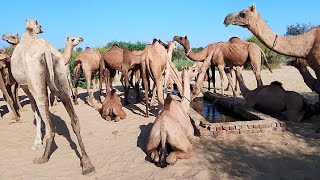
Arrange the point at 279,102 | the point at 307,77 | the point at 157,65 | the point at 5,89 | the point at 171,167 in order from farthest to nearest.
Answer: the point at 5,89
the point at 157,65
the point at 307,77
the point at 279,102
the point at 171,167

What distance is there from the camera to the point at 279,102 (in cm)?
762

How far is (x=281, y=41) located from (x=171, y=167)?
12.0 feet

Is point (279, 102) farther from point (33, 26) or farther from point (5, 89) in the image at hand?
point (5, 89)

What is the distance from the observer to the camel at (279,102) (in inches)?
292

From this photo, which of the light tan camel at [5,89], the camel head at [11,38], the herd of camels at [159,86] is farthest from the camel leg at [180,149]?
the camel head at [11,38]

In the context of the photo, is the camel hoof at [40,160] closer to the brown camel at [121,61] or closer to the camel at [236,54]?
the brown camel at [121,61]

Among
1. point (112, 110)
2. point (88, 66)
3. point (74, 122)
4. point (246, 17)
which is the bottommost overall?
point (112, 110)

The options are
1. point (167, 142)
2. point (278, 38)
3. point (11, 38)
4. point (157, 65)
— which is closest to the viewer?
point (167, 142)

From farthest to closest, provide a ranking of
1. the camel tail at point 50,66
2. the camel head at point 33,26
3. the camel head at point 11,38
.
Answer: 1. the camel head at point 11,38
2. the camel head at point 33,26
3. the camel tail at point 50,66

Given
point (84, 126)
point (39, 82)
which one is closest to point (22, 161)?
point (39, 82)

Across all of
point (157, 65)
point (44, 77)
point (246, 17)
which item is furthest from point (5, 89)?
point (246, 17)

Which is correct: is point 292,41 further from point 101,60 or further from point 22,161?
point 101,60

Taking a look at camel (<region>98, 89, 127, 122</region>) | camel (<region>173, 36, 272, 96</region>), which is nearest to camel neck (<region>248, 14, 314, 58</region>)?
camel (<region>98, 89, 127, 122</region>)

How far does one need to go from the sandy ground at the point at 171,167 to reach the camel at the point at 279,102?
12.9 inches
